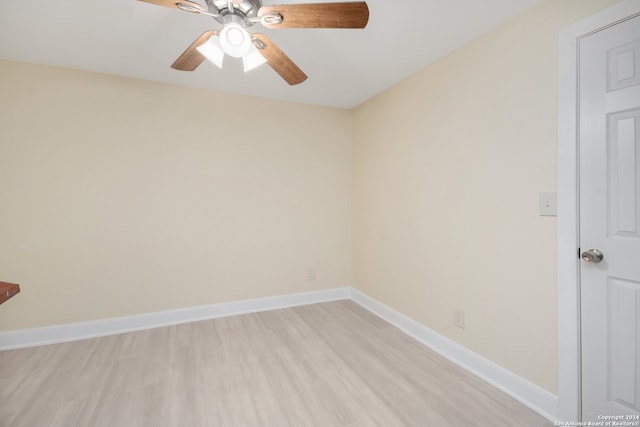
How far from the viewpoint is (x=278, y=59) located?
1730mm

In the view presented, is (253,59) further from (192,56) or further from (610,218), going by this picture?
(610,218)

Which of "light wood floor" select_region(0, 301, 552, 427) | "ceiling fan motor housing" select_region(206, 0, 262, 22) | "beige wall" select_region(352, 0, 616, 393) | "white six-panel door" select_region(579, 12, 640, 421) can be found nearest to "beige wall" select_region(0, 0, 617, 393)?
"beige wall" select_region(352, 0, 616, 393)

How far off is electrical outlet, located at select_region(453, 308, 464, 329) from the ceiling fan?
2.05 m

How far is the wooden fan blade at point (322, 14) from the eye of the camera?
1262 mm

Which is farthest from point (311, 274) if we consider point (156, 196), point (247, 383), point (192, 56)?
point (192, 56)

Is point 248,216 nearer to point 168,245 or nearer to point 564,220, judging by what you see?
point 168,245

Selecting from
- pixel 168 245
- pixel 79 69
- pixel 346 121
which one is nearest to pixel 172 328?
pixel 168 245

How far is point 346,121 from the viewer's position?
3.64 m

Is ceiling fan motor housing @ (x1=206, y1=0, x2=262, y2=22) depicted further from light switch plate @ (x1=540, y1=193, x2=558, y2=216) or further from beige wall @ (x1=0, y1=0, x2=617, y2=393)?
light switch plate @ (x1=540, y1=193, x2=558, y2=216)

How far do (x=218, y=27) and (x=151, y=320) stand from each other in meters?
2.68

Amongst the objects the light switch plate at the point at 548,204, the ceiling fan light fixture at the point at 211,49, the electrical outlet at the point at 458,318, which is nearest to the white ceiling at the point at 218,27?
the ceiling fan light fixture at the point at 211,49

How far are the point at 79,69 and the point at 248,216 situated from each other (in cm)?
201

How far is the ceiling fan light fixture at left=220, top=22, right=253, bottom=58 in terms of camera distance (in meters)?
1.41

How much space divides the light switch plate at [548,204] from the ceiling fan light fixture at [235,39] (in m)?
1.86
